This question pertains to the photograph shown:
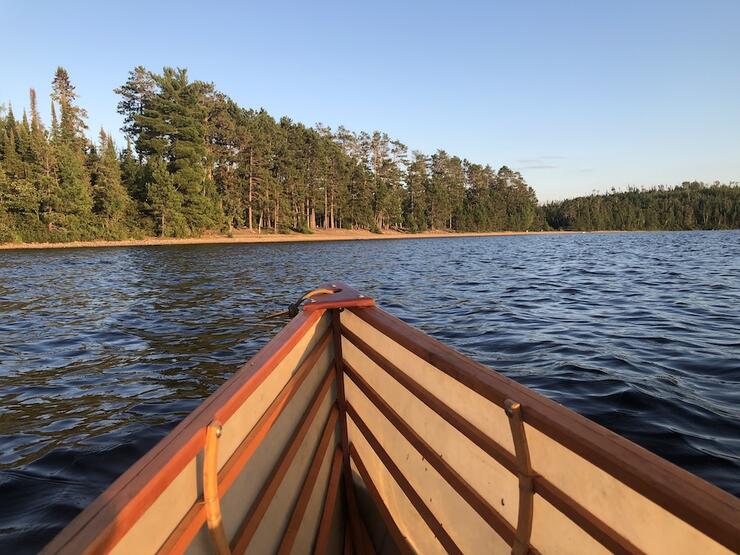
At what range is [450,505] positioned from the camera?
242cm

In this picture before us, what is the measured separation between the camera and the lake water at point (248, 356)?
427cm

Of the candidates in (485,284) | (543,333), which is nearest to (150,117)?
(485,284)

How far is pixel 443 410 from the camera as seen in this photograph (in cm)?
218

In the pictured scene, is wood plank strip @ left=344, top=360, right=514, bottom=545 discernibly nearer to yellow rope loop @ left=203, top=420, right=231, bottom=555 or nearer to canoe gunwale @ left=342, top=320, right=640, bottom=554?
canoe gunwale @ left=342, top=320, right=640, bottom=554

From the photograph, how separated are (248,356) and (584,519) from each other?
6755 mm

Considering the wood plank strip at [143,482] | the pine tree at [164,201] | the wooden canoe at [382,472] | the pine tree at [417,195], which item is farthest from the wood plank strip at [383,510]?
the pine tree at [417,195]

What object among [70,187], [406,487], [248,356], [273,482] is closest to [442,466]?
[406,487]

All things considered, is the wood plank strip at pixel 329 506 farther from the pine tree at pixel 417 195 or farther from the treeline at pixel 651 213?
the treeline at pixel 651 213

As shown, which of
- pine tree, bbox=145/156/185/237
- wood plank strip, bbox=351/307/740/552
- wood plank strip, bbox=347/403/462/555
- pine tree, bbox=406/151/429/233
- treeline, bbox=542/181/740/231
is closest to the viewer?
wood plank strip, bbox=351/307/740/552

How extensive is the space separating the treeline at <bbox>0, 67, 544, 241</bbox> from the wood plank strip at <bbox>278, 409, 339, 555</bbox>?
51.1 meters

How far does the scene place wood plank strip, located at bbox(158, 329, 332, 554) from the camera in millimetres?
1601

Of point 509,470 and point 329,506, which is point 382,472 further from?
point 509,470

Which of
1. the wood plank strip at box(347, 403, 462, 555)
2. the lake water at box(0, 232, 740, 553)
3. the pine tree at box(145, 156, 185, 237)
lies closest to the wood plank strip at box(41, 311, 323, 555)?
the wood plank strip at box(347, 403, 462, 555)

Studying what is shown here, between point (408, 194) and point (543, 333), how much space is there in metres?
92.1
